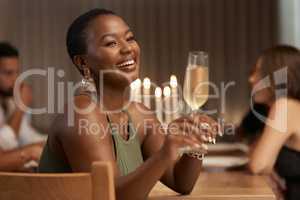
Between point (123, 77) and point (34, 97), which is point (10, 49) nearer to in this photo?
point (123, 77)

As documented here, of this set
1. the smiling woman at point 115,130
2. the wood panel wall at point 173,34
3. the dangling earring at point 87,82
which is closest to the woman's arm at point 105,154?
the smiling woman at point 115,130

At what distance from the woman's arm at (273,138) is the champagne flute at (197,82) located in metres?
0.38

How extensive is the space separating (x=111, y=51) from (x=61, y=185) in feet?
1.67

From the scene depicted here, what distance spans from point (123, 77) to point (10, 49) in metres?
1.65

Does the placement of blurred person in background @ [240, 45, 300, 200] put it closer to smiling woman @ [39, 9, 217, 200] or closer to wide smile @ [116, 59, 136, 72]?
smiling woman @ [39, 9, 217, 200]

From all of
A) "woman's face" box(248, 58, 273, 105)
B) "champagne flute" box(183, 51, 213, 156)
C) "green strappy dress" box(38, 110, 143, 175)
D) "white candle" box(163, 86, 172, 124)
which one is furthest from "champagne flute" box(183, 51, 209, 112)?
"white candle" box(163, 86, 172, 124)

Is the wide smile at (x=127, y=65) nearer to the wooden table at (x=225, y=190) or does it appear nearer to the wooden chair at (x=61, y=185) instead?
the wooden table at (x=225, y=190)

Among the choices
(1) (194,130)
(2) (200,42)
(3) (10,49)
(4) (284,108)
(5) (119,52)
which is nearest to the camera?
(1) (194,130)

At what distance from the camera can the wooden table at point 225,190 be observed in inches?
57.8

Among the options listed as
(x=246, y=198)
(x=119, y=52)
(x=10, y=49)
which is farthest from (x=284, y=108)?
(x=10, y=49)

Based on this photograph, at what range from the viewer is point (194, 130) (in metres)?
1.21

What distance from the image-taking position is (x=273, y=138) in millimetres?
2250

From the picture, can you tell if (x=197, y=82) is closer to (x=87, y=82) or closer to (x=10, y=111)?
(x=87, y=82)

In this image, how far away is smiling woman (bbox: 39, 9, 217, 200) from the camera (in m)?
1.20
